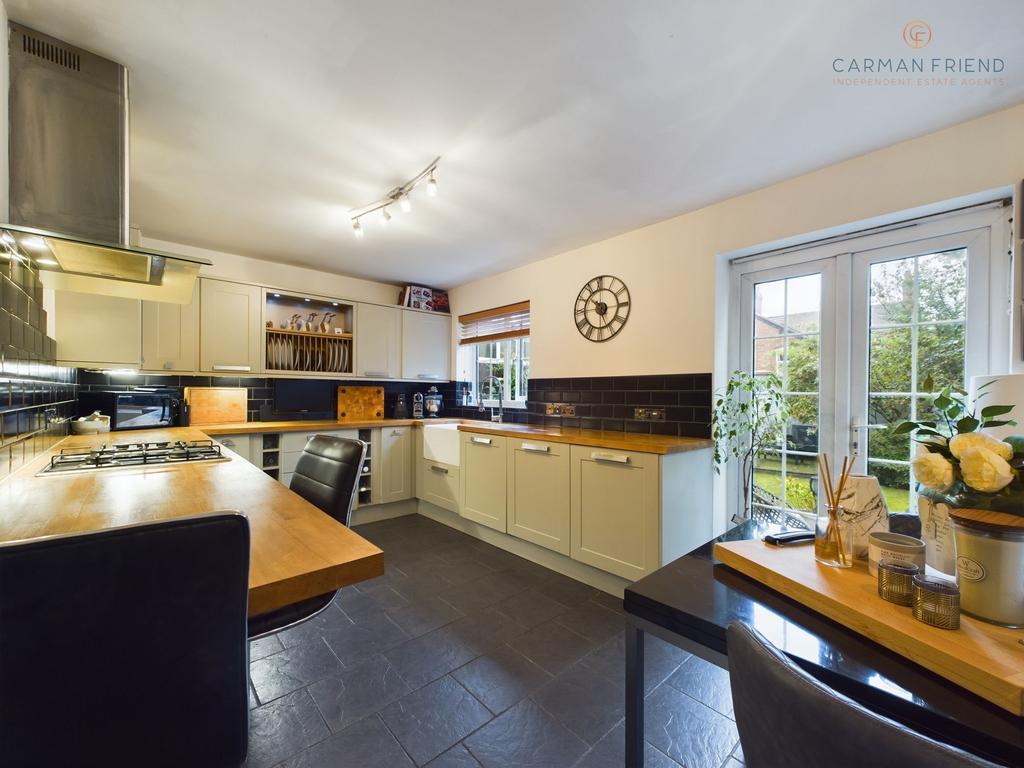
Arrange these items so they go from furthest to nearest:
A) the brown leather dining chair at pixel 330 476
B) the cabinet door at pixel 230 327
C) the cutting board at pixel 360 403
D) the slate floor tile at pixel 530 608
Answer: the cutting board at pixel 360 403 < the cabinet door at pixel 230 327 < the slate floor tile at pixel 530 608 < the brown leather dining chair at pixel 330 476

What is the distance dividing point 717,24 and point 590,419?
7.99 feet

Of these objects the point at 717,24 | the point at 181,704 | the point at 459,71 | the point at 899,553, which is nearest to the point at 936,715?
the point at 899,553

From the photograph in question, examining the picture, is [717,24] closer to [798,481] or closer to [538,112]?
[538,112]

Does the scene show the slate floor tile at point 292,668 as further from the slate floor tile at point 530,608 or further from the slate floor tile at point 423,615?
the slate floor tile at point 530,608

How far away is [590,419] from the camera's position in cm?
329

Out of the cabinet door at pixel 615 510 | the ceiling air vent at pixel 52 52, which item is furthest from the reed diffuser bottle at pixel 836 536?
the ceiling air vent at pixel 52 52

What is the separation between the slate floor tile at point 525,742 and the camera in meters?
1.32

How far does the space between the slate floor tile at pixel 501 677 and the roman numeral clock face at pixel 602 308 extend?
86.7 inches

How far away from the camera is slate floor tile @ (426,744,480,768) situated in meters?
1.30

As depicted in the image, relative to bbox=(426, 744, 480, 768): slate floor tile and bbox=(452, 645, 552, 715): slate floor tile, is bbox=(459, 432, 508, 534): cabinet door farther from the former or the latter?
bbox=(426, 744, 480, 768): slate floor tile

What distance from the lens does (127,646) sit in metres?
0.63

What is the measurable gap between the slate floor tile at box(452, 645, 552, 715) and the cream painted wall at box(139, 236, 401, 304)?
10.7 ft

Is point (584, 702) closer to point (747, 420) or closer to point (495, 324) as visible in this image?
point (747, 420)

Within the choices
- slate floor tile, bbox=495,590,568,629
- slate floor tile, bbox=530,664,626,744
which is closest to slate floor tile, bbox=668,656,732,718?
slate floor tile, bbox=530,664,626,744
